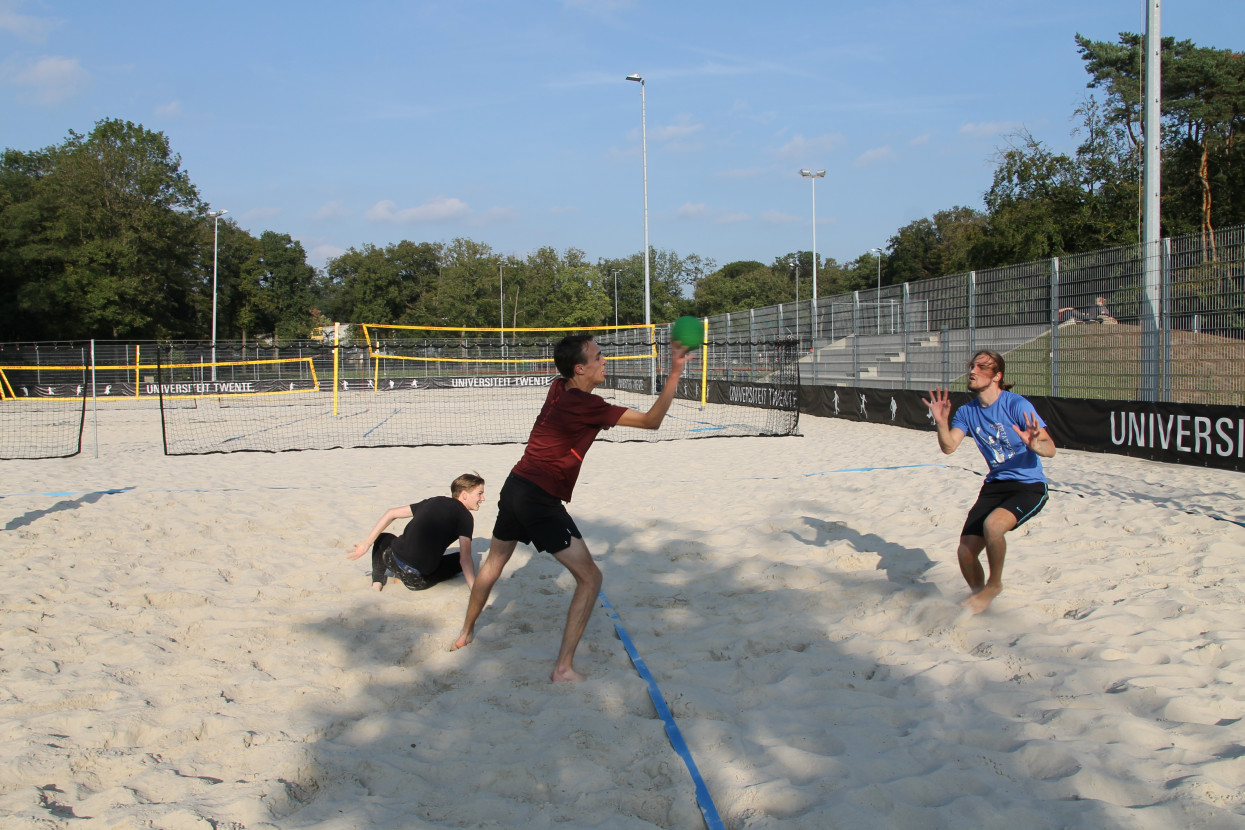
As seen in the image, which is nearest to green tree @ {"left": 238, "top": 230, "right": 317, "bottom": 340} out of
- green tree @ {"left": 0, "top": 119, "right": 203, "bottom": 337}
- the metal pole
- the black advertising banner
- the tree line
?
the tree line

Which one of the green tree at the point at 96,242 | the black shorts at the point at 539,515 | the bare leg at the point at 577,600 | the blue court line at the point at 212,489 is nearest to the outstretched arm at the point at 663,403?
the black shorts at the point at 539,515

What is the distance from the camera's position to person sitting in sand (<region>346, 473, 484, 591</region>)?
4.90 metres

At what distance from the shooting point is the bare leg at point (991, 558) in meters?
4.12

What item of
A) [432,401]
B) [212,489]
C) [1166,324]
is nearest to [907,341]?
[1166,324]

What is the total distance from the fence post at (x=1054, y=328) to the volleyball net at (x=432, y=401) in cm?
394

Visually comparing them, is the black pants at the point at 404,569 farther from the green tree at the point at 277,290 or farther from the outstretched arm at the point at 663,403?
the green tree at the point at 277,290

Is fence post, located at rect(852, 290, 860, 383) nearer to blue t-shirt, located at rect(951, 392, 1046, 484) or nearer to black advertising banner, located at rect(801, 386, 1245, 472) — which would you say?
black advertising banner, located at rect(801, 386, 1245, 472)

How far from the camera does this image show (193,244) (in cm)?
5091

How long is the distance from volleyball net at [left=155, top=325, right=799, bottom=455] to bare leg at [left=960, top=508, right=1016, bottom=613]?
361 centimetres

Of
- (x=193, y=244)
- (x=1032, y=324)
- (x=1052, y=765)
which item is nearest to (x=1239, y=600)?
(x=1052, y=765)

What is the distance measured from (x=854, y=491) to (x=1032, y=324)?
6339 millimetres

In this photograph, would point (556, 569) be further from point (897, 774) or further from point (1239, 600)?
point (1239, 600)

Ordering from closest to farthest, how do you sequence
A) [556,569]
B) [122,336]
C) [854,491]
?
1. [556,569]
2. [854,491]
3. [122,336]

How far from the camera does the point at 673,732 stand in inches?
120
